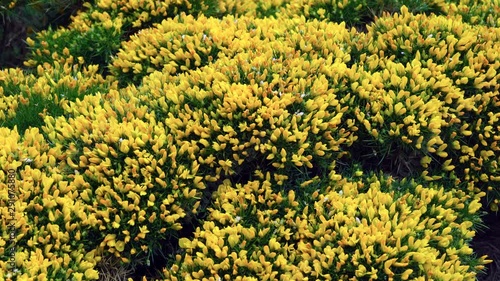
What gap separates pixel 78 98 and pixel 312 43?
1.92 meters

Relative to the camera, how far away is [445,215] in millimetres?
4355

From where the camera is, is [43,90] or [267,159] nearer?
[267,159]

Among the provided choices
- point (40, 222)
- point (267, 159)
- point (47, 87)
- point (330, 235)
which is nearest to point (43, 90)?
point (47, 87)

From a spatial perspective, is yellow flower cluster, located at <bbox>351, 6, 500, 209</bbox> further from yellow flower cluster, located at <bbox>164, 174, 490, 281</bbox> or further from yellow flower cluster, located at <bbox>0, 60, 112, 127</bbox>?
yellow flower cluster, located at <bbox>0, 60, 112, 127</bbox>

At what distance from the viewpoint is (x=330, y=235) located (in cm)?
409

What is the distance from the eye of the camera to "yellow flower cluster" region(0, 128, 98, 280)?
3938mm

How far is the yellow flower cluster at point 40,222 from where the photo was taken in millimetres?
3938

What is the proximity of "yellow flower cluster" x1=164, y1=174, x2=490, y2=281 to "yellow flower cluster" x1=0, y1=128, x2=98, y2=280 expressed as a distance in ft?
2.03

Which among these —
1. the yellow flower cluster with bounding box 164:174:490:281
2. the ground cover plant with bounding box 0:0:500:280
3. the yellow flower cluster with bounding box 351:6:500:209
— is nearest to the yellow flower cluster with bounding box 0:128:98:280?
the ground cover plant with bounding box 0:0:500:280

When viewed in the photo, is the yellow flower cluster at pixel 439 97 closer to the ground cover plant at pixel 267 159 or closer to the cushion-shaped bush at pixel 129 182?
the ground cover plant at pixel 267 159

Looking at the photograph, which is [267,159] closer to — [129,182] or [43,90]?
[129,182]

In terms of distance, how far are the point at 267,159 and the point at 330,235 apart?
0.78 m

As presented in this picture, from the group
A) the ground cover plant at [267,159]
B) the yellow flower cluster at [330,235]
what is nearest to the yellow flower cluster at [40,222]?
the ground cover plant at [267,159]

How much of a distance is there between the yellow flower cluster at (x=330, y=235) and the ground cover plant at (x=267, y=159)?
1cm
